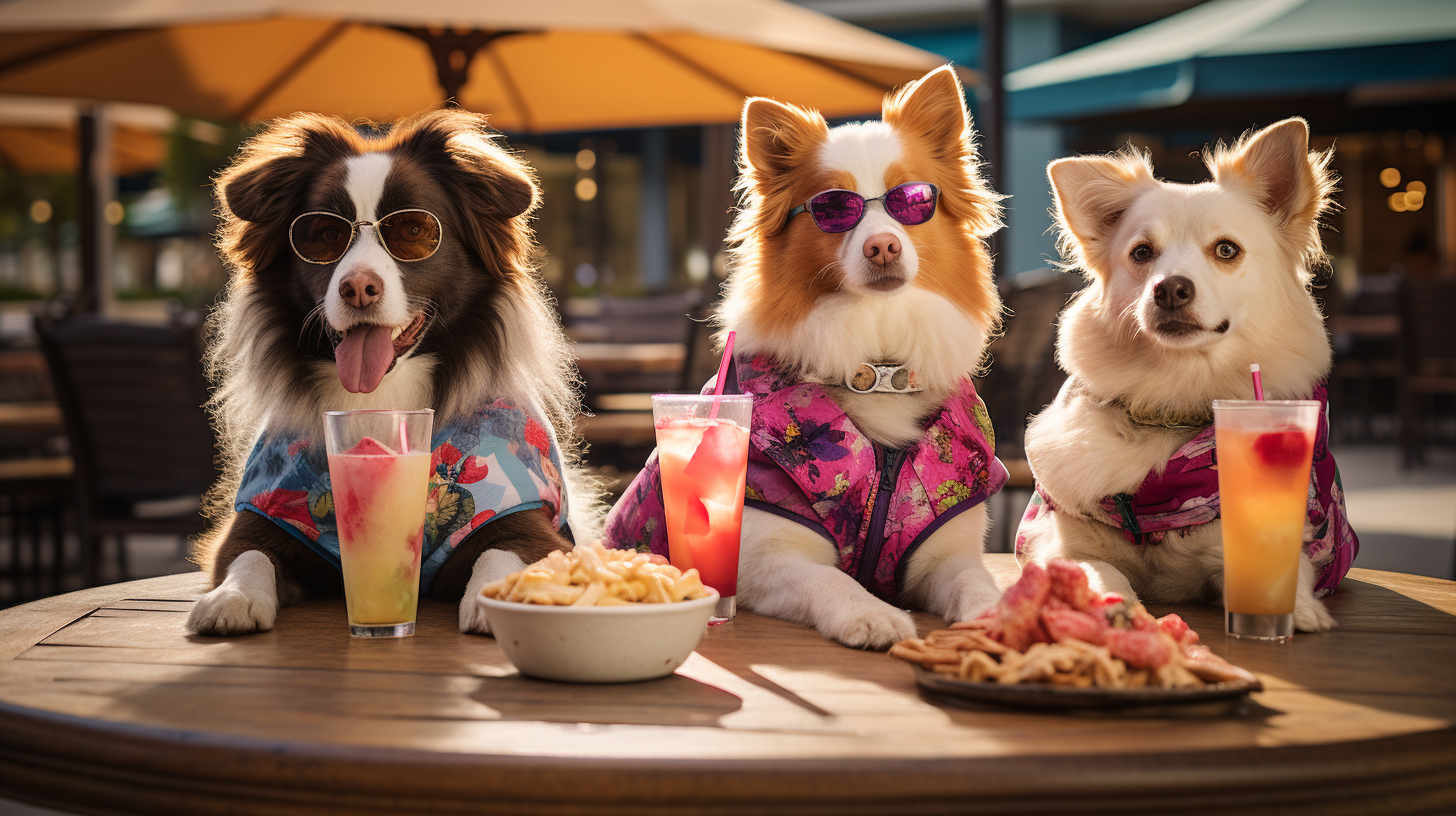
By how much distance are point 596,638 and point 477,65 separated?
4888mm

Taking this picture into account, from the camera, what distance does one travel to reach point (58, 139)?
1040 cm

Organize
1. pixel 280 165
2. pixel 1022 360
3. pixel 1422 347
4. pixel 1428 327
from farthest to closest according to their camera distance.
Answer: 1. pixel 1422 347
2. pixel 1428 327
3. pixel 1022 360
4. pixel 280 165

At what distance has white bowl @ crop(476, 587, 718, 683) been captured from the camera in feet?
3.73

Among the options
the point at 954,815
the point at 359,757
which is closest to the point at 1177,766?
the point at 954,815

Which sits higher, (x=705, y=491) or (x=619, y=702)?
(x=705, y=491)

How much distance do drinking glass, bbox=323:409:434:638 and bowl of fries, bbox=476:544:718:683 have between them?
0.81 ft

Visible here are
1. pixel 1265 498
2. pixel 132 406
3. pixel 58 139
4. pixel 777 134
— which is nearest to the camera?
pixel 1265 498

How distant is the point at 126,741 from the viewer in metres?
0.95

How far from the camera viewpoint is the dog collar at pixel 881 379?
1875 millimetres

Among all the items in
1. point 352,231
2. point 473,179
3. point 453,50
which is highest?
point 453,50

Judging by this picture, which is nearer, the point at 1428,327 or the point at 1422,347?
the point at 1428,327

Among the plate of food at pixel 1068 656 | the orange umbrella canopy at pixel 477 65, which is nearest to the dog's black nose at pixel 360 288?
the plate of food at pixel 1068 656

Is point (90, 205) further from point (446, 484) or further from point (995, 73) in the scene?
point (446, 484)

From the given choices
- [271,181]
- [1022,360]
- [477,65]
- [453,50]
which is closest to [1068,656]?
[271,181]
